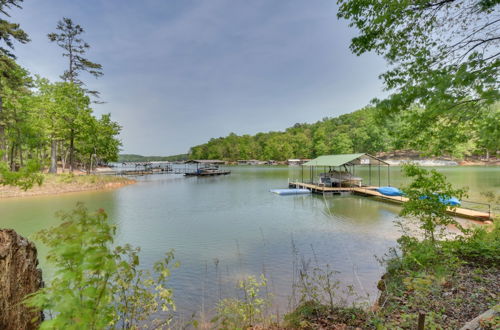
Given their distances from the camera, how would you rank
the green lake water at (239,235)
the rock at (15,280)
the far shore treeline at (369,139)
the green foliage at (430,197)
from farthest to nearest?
the green lake water at (239,235) → the green foliage at (430,197) → the far shore treeline at (369,139) → the rock at (15,280)

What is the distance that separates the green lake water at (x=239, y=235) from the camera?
6.37 metres

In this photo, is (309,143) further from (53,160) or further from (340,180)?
(53,160)

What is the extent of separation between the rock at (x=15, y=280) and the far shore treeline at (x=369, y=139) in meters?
6.36

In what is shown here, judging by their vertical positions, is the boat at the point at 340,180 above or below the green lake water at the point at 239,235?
above

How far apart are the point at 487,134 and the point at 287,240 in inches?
287

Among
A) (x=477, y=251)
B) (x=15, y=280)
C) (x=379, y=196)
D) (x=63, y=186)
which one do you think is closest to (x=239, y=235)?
(x=477, y=251)

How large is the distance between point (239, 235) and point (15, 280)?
8.04 m

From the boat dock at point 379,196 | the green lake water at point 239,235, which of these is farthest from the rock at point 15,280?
the boat dock at point 379,196

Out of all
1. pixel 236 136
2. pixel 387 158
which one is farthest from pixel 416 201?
pixel 236 136

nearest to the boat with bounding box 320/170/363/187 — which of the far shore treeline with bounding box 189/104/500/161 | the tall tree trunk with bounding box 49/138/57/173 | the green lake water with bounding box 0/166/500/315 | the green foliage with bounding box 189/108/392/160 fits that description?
the far shore treeline with bounding box 189/104/500/161

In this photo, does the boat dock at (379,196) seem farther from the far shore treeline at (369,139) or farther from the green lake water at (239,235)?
the far shore treeline at (369,139)

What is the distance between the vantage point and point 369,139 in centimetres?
7838

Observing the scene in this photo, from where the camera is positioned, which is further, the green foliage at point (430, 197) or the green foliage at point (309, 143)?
the green foliage at point (309, 143)

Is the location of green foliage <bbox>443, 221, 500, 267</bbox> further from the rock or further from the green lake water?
the rock
